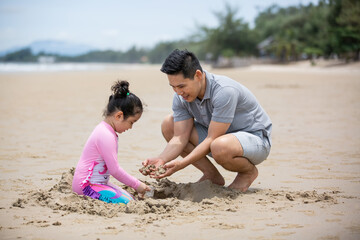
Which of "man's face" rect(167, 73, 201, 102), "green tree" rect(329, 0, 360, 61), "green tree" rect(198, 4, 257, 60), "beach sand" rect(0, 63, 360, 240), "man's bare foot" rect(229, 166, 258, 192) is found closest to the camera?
"beach sand" rect(0, 63, 360, 240)

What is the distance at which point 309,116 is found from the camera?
824cm

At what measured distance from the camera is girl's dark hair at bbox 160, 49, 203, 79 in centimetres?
318

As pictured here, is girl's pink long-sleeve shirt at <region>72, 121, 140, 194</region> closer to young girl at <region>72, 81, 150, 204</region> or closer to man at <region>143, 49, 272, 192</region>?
young girl at <region>72, 81, 150, 204</region>

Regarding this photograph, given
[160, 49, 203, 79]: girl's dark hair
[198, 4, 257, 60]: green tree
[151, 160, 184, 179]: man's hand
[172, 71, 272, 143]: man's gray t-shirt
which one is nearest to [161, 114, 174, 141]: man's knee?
[172, 71, 272, 143]: man's gray t-shirt

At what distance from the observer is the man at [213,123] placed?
328 centimetres

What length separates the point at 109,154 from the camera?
3.15m

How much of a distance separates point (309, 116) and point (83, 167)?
19.9 ft

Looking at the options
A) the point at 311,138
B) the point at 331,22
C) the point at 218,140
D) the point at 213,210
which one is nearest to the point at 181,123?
the point at 218,140

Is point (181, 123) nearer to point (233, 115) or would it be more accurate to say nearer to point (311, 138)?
point (233, 115)

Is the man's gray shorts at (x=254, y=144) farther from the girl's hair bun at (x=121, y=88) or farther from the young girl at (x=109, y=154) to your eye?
the girl's hair bun at (x=121, y=88)

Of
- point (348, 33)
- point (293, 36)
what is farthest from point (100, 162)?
point (293, 36)

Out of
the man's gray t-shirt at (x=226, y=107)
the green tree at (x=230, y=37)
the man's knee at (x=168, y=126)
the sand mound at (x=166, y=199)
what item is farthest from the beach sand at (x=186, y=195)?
the green tree at (x=230, y=37)

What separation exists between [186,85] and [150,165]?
0.75 metres

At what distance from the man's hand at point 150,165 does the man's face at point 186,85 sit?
0.60 metres
